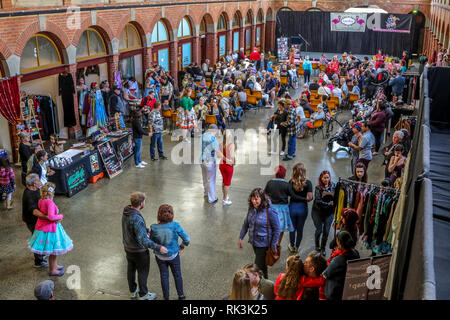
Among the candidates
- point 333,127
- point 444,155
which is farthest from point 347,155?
point 444,155

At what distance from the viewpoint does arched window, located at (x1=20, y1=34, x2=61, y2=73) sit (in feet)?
38.7

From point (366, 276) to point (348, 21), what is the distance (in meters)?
30.8

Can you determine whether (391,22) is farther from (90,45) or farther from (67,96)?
(67,96)

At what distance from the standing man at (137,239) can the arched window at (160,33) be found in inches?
545

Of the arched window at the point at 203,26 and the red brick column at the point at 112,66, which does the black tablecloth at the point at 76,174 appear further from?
the arched window at the point at 203,26

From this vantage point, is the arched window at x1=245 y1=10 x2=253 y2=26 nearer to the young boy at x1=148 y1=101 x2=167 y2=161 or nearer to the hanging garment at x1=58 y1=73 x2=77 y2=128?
the hanging garment at x1=58 y1=73 x2=77 y2=128

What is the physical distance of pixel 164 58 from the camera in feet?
63.5

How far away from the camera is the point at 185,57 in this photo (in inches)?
854

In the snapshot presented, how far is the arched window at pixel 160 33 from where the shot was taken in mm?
18531

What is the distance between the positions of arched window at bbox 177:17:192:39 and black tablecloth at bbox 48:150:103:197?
39.3ft

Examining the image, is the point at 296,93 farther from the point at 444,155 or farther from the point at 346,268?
the point at 346,268

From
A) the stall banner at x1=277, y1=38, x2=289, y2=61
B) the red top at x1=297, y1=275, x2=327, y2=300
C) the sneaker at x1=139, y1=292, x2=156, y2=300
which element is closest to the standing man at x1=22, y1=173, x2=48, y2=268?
the sneaker at x1=139, y1=292, x2=156, y2=300

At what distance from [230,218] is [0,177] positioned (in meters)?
4.66

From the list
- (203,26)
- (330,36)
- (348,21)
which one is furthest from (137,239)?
(330,36)
